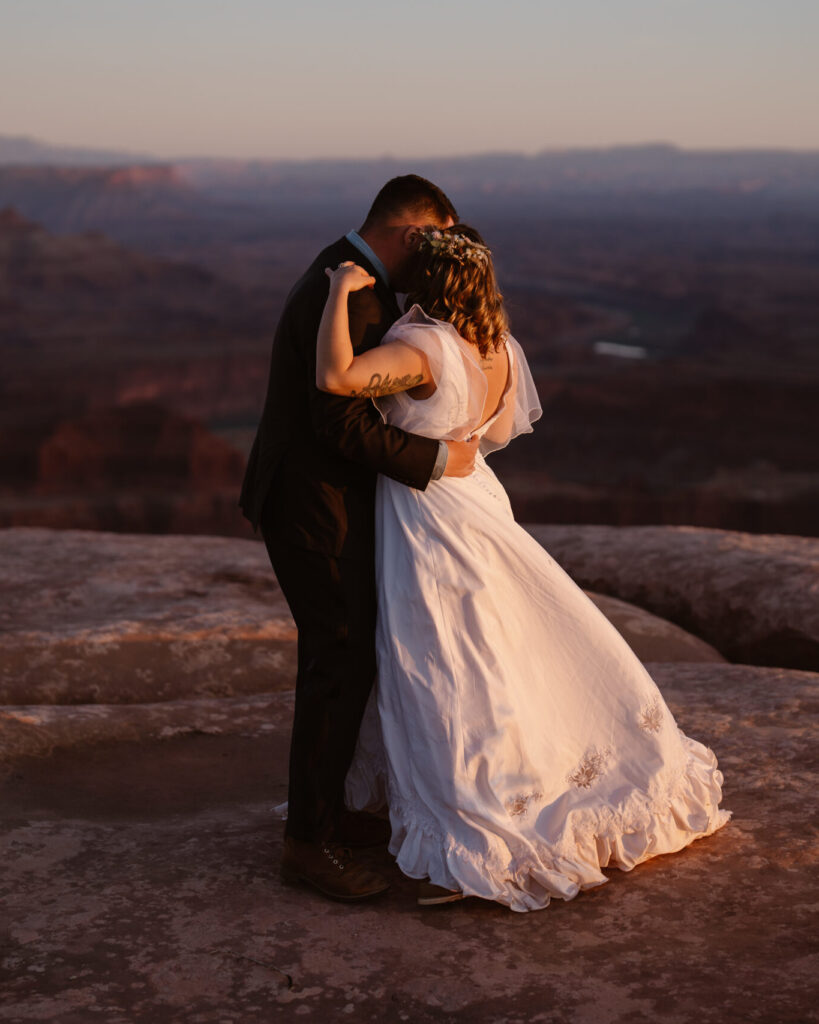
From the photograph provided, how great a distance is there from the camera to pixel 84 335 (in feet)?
190

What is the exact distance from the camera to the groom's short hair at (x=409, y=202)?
279 cm

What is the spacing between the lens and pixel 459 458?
2.87 meters

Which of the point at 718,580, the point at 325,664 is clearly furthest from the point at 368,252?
the point at 718,580

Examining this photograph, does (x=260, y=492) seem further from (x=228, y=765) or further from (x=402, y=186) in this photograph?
(x=228, y=765)

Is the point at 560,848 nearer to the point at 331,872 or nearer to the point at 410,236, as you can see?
the point at 331,872

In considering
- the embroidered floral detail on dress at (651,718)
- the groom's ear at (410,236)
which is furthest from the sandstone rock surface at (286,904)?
the groom's ear at (410,236)

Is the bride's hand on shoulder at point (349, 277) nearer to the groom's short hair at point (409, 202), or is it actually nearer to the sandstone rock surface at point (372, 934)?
the groom's short hair at point (409, 202)

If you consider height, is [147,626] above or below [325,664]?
below

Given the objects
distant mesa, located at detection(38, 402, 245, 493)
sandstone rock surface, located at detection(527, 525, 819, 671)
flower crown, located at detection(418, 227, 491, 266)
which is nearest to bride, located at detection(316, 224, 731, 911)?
flower crown, located at detection(418, 227, 491, 266)

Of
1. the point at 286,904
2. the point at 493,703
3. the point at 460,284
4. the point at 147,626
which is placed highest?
the point at 460,284

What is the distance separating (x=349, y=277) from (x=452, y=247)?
252 mm

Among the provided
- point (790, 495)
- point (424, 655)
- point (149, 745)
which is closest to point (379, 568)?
point (424, 655)

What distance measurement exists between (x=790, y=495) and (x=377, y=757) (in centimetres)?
2492

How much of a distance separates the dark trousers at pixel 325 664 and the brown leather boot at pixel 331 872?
33 mm
